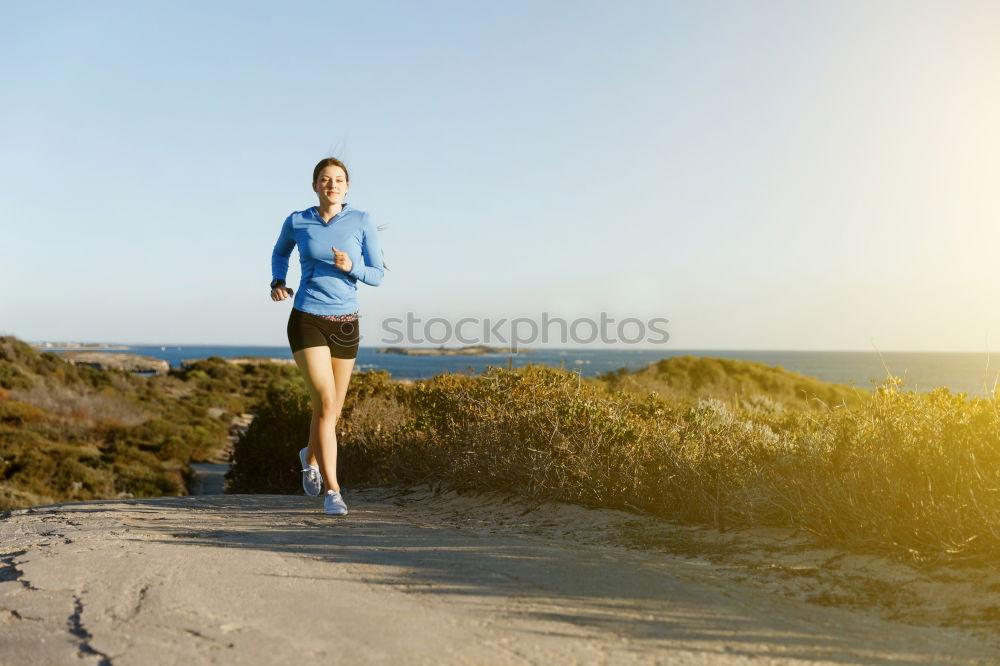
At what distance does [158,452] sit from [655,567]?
80.0ft

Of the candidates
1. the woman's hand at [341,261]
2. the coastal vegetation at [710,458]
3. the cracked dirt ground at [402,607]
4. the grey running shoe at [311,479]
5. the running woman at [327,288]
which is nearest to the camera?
the cracked dirt ground at [402,607]

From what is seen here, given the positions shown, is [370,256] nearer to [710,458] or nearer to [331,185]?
[331,185]

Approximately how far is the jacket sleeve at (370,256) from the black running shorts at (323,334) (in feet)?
1.14

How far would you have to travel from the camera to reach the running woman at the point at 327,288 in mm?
5762

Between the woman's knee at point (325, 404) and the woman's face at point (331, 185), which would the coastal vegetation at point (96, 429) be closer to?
the woman's knee at point (325, 404)

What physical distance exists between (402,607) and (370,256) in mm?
3230

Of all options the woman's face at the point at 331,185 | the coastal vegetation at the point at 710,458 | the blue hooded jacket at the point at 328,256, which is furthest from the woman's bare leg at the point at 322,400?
the coastal vegetation at the point at 710,458

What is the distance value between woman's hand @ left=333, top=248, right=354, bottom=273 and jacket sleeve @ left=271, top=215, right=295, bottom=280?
0.50m

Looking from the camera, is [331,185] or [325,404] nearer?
[325,404]

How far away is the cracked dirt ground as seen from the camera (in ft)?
9.59

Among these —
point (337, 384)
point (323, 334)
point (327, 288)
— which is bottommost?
point (337, 384)

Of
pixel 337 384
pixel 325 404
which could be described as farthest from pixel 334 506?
pixel 337 384

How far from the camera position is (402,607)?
341 centimetres

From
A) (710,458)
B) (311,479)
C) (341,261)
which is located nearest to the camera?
(341,261)
